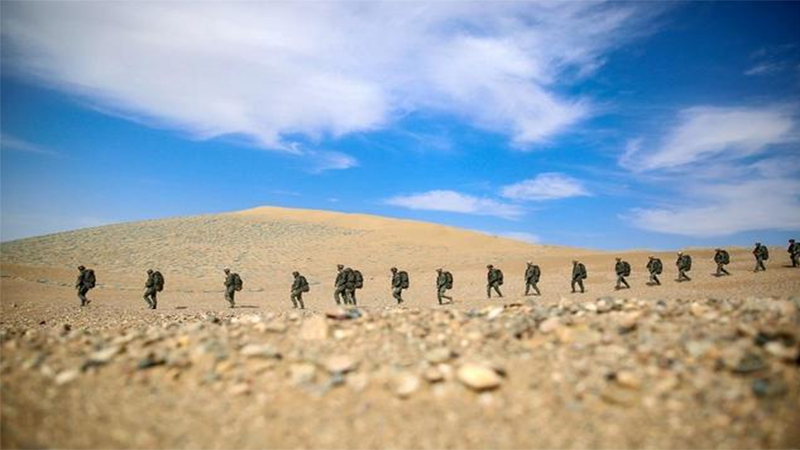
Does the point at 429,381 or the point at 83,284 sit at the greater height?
the point at 83,284

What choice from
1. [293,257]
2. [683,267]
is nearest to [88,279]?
[683,267]

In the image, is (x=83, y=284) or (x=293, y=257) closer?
(x=83, y=284)

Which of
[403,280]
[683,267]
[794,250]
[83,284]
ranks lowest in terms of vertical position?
[83,284]

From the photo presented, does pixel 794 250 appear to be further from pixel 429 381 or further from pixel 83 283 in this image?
pixel 83 283

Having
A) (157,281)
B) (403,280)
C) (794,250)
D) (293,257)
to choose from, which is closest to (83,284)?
(157,281)

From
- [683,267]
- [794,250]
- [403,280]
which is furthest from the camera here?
[794,250]

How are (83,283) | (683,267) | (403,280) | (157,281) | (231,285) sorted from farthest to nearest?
(683,267)
(231,285)
(403,280)
(157,281)
(83,283)

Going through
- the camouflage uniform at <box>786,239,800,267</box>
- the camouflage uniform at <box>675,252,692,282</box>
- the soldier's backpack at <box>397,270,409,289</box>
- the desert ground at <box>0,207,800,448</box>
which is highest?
the camouflage uniform at <box>786,239,800,267</box>

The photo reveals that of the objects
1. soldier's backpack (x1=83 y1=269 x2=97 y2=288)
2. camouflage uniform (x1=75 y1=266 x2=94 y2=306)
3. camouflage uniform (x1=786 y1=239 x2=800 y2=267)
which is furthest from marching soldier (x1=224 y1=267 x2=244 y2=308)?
camouflage uniform (x1=786 y1=239 x2=800 y2=267)

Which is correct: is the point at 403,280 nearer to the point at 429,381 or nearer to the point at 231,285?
the point at 231,285

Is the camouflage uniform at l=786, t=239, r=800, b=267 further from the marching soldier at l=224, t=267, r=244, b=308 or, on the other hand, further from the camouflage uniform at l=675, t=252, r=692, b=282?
the marching soldier at l=224, t=267, r=244, b=308

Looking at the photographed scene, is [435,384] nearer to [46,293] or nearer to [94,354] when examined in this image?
[94,354]

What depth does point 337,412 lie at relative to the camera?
5664 millimetres

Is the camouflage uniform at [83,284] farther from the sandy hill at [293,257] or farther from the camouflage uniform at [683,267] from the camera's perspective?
the camouflage uniform at [683,267]
